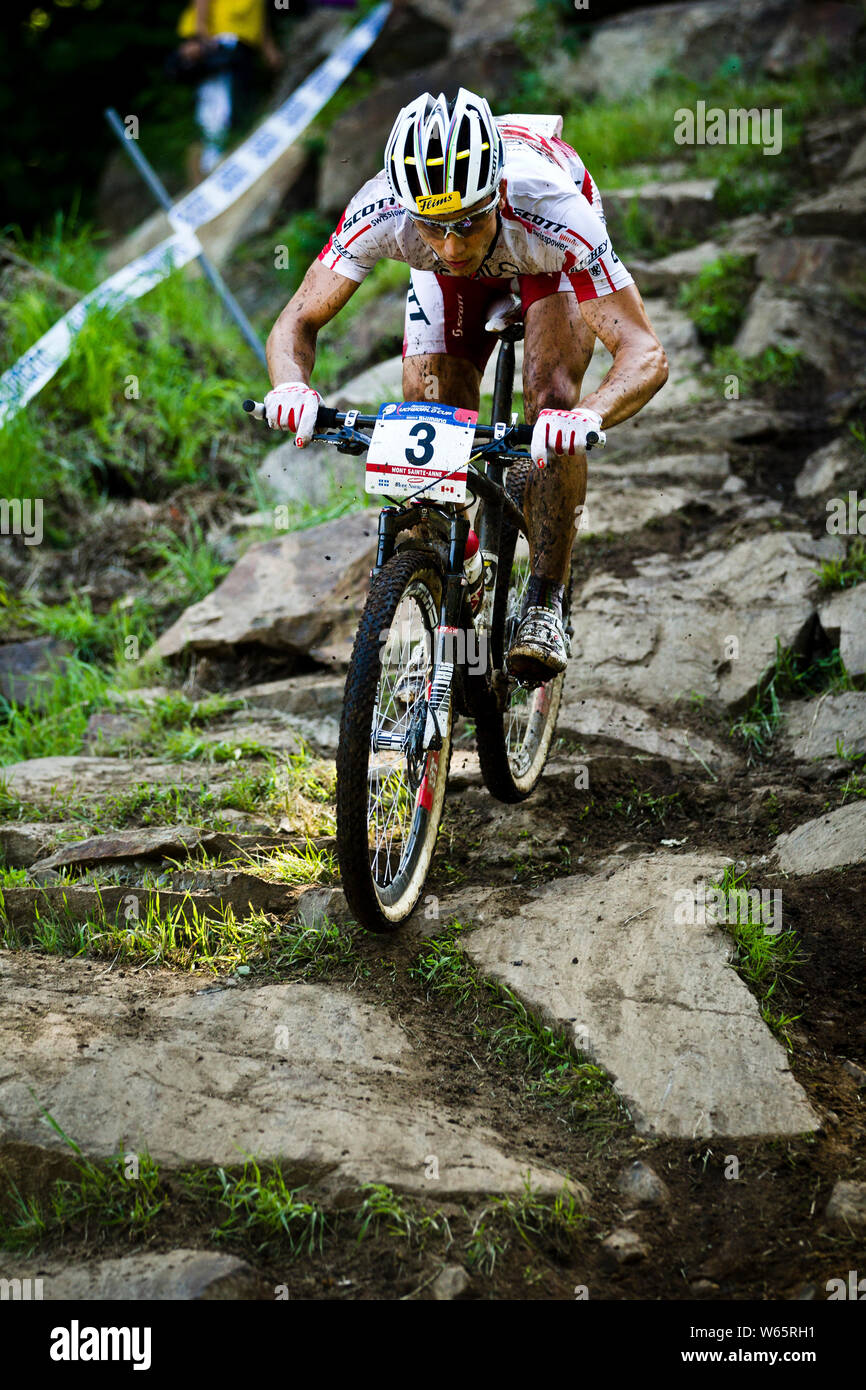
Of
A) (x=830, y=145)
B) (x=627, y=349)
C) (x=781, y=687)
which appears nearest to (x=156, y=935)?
(x=627, y=349)

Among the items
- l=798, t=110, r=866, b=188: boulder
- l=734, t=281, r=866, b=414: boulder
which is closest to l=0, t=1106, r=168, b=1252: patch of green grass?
l=734, t=281, r=866, b=414: boulder

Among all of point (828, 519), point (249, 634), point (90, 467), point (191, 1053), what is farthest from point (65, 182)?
point (191, 1053)

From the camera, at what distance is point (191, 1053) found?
9.39ft

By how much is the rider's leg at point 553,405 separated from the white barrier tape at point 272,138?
5.14 meters

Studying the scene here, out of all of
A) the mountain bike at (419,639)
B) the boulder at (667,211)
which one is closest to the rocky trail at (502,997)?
the mountain bike at (419,639)

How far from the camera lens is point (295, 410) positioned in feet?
9.93

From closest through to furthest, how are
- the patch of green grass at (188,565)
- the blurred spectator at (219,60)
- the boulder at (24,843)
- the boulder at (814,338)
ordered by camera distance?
the boulder at (24,843) → the patch of green grass at (188,565) → the boulder at (814,338) → the blurred spectator at (219,60)

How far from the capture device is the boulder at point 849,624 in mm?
4441

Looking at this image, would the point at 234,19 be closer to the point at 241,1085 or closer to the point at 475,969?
the point at 475,969

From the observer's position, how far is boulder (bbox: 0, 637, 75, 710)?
5.53 meters

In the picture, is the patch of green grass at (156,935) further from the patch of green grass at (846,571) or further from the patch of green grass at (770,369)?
the patch of green grass at (770,369)

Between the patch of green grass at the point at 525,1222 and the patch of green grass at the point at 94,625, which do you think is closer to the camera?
the patch of green grass at the point at 525,1222

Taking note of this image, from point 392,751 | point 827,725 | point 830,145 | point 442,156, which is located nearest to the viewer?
point 442,156

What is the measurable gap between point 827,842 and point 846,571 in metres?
1.62
